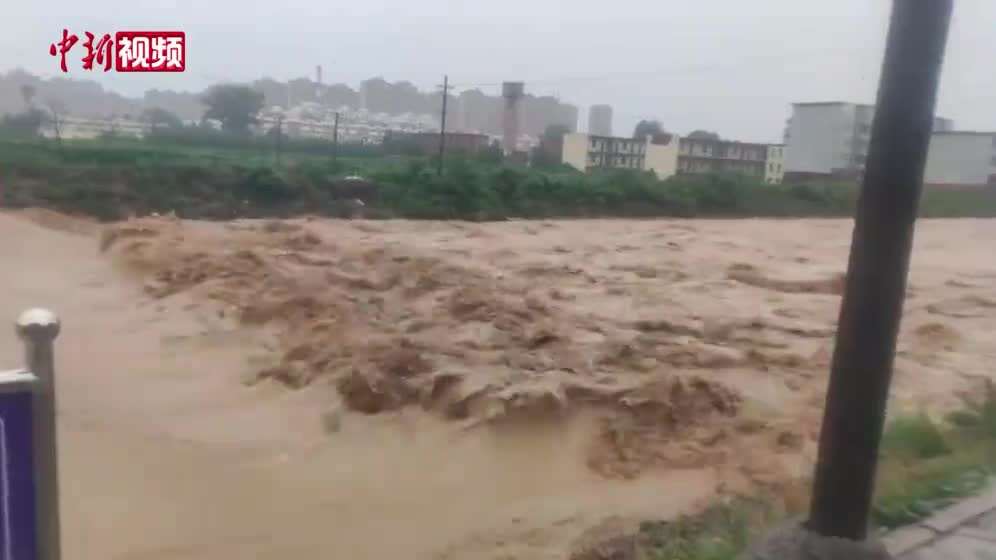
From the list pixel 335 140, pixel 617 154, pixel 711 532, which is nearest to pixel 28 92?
pixel 335 140

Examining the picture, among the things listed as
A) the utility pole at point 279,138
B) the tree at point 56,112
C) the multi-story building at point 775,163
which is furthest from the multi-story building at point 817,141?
the tree at point 56,112

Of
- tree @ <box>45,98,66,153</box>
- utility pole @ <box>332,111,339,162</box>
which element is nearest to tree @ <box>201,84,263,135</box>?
utility pole @ <box>332,111,339,162</box>

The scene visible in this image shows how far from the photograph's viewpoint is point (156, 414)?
6.79 m

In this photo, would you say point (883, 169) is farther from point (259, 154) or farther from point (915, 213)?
point (259, 154)

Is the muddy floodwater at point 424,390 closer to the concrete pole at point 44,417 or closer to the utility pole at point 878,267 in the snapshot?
the utility pole at point 878,267

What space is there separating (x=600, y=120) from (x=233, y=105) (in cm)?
977

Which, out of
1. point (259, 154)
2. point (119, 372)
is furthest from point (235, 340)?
point (259, 154)

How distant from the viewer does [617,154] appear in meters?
23.2

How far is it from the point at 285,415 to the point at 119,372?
2.07 meters

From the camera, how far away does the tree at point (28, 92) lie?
14.5 m

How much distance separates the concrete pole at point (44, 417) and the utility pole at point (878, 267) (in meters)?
1.82

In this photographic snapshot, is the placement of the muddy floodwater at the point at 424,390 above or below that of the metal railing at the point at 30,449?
below

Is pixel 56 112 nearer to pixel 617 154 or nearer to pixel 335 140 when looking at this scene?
pixel 335 140

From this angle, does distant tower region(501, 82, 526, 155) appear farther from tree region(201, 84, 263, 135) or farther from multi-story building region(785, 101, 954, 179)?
multi-story building region(785, 101, 954, 179)
